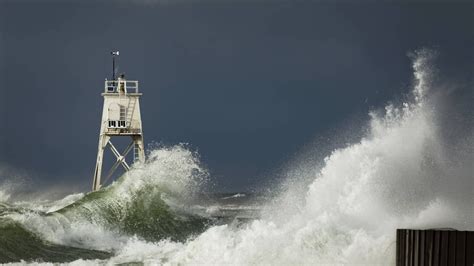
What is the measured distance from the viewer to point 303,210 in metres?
21.5

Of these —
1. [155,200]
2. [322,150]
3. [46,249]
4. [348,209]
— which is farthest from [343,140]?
[348,209]

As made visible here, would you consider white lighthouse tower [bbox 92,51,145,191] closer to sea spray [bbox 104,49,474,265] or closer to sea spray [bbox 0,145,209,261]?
sea spray [bbox 0,145,209,261]

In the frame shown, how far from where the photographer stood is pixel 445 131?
2702 centimetres

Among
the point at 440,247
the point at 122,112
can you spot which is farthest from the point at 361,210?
the point at 122,112

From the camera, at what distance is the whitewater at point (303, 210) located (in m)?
17.9

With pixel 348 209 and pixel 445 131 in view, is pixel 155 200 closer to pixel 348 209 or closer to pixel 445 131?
pixel 445 131

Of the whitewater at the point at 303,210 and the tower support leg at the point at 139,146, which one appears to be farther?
the tower support leg at the point at 139,146

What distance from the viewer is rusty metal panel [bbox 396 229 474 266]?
1238 centimetres

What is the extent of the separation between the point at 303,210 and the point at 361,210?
103 inches

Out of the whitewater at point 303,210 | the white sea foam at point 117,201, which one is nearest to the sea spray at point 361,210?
the whitewater at point 303,210

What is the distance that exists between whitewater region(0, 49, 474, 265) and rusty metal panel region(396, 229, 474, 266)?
9.14ft

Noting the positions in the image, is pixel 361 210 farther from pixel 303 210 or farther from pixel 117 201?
pixel 117 201

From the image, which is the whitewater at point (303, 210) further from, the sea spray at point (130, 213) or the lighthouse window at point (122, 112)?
the lighthouse window at point (122, 112)

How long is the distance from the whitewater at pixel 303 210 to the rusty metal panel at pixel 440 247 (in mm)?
2785
